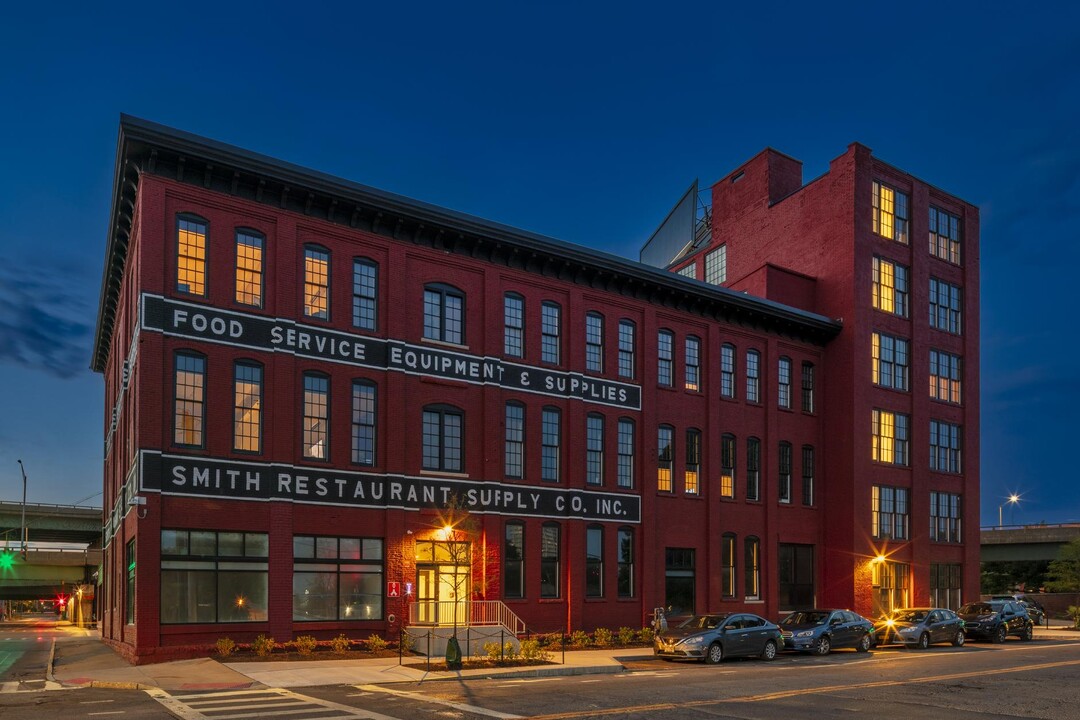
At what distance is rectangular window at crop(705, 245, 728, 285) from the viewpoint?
5341 centimetres

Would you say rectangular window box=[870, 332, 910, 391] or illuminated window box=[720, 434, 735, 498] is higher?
rectangular window box=[870, 332, 910, 391]

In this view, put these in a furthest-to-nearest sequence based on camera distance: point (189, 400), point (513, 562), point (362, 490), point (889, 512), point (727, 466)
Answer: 1. point (889, 512)
2. point (727, 466)
3. point (513, 562)
4. point (362, 490)
5. point (189, 400)

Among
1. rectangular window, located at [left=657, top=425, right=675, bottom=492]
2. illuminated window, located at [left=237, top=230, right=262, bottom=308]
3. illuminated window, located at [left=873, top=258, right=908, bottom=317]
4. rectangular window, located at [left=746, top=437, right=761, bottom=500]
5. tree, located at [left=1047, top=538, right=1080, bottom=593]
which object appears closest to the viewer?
illuminated window, located at [left=237, top=230, right=262, bottom=308]

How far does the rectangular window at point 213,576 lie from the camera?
26453 mm

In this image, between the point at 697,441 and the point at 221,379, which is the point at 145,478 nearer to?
the point at 221,379

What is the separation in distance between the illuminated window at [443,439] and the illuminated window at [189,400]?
288 inches

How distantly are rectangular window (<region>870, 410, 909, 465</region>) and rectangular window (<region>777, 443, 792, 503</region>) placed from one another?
13.6 feet

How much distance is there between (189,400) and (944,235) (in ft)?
124

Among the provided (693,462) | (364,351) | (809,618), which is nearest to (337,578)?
(364,351)

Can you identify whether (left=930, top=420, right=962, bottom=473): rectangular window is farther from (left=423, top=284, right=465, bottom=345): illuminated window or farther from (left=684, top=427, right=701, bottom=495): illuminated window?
(left=423, top=284, right=465, bottom=345): illuminated window

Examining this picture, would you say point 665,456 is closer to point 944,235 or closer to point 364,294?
point 364,294

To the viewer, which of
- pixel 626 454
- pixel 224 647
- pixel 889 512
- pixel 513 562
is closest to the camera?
pixel 224 647

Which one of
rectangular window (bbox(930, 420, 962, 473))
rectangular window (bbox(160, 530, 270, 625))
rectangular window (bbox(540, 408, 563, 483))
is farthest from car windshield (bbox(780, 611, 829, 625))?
rectangular window (bbox(930, 420, 962, 473))

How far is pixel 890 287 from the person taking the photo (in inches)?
1836
